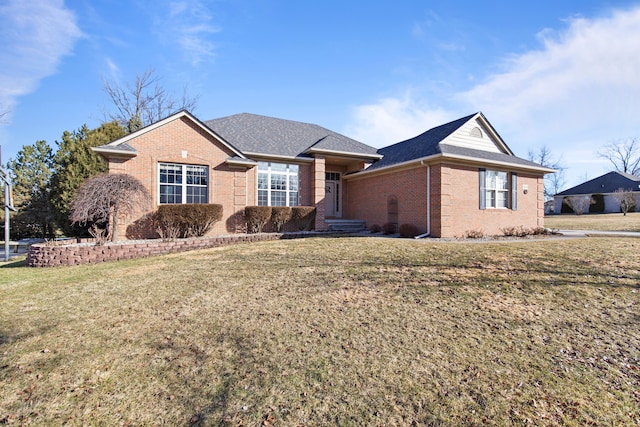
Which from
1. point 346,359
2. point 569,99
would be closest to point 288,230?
point 346,359

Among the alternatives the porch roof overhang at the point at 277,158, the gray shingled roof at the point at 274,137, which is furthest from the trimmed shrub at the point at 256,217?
the gray shingled roof at the point at 274,137

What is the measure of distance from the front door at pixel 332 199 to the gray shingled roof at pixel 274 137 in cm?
259

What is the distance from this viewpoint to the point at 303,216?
15.8 metres

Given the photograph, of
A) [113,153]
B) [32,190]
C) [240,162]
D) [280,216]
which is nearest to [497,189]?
[280,216]

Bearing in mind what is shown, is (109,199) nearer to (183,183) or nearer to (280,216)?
(183,183)

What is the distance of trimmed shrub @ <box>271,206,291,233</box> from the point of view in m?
15.2

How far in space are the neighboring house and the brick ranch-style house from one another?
3142 cm

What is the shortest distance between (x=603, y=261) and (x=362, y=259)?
6.10 metres

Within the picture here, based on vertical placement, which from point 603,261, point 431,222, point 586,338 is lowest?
point 586,338

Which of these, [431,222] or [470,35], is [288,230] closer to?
[431,222]

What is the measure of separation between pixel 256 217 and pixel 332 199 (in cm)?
581

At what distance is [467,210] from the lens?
13.8m

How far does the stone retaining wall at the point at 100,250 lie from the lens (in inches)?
359

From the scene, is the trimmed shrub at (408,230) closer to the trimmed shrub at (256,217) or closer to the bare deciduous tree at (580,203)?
the trimmed shrub at (256,217)
